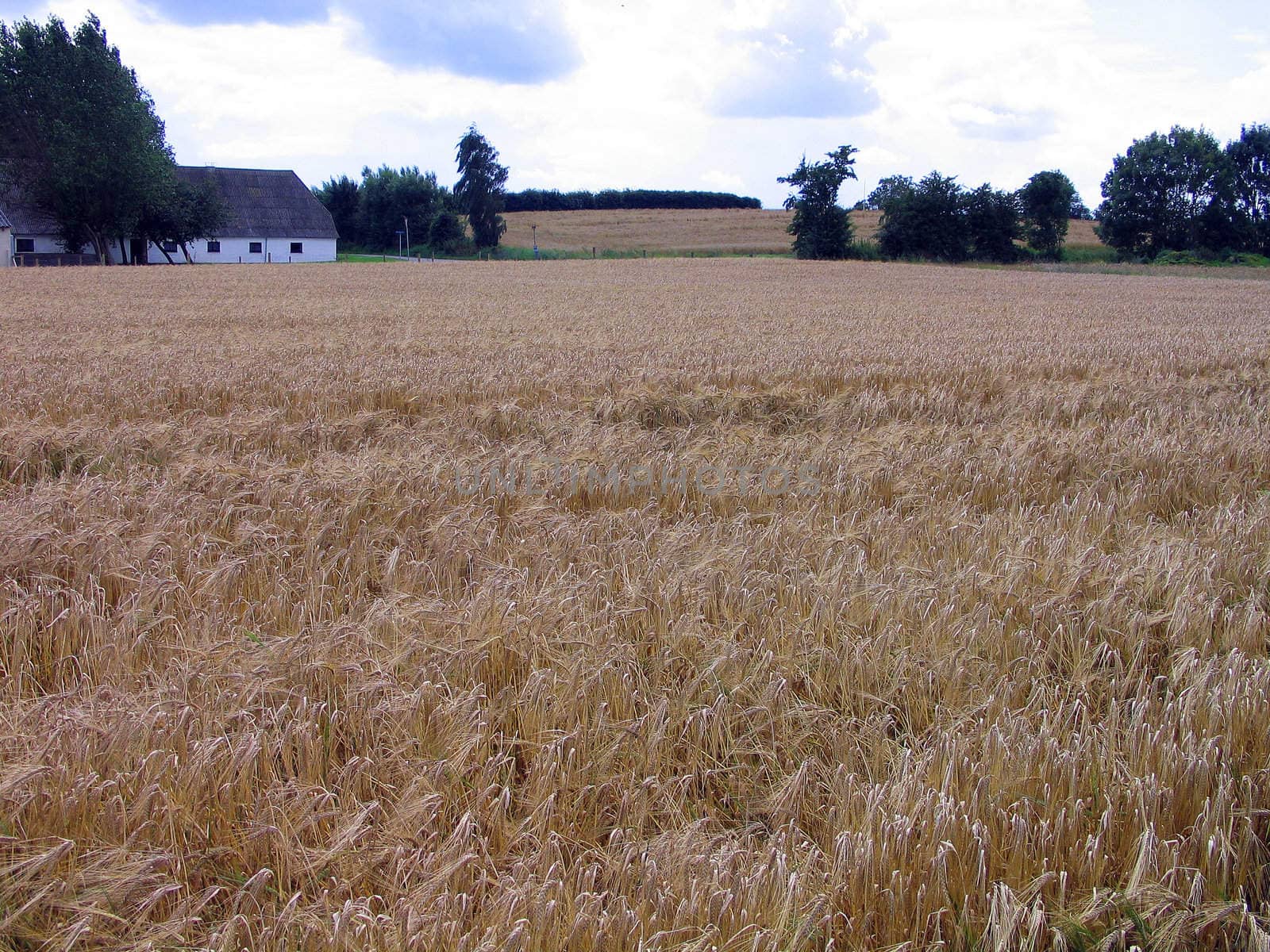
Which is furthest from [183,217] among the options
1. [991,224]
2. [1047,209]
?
[1047,209]

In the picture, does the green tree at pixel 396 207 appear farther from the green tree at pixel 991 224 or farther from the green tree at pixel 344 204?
the green tree at pixel 991 224

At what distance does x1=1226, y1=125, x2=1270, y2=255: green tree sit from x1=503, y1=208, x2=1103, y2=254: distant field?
9221 millimetres

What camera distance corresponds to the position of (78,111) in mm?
50312

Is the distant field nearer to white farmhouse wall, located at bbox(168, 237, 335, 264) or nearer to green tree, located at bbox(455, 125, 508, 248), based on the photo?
green tree, located at bbox(455, 125, 508, 248)

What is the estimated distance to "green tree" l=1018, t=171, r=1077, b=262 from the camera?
59.3 metres

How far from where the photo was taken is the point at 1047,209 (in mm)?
59906

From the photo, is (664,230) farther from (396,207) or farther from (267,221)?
(267,221)

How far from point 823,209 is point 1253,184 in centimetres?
3279

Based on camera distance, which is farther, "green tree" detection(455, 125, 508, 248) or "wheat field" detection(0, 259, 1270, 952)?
"green tree" detection(455, 125, 508, 248)

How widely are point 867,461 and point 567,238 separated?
71.7 metres

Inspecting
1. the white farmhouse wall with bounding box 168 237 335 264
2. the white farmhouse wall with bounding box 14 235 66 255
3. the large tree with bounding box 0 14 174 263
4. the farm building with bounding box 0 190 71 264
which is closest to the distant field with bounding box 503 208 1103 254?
the white farmhouse wall with bounding box 168 237 335 264

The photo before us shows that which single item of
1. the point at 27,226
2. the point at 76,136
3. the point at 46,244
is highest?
the point at 76,136

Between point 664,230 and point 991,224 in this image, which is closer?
point 991,224

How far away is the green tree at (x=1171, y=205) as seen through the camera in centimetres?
6306
